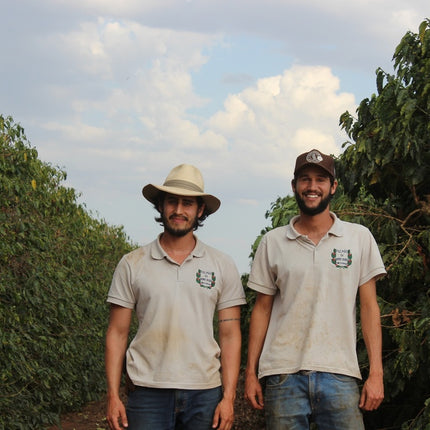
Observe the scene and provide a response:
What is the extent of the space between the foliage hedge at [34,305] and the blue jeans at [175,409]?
159 inches

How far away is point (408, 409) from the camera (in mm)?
7230

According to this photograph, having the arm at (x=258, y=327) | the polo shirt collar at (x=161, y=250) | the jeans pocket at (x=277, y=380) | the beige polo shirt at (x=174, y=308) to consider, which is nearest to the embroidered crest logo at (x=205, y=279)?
the beige polo shirt at (x=174, y=308)

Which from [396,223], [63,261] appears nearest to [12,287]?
[63,261]

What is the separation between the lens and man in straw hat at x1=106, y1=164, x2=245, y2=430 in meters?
4.25

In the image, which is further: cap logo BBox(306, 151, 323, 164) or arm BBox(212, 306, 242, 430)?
cap logo BBox(306, 151, 323, 164)

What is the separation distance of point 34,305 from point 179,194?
4.76 m

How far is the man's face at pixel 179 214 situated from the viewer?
4418 mm

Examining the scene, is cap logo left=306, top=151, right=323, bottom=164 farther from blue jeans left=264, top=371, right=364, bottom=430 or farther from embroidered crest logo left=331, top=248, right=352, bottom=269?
blue jeans left=264, top=371, right=364, bottom=430

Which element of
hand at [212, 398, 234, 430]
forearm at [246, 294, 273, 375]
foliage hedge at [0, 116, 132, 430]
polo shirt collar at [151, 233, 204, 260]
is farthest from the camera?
foliage hedge at [0, 116, 132, 430]

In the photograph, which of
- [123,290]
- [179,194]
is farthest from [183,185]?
[123,290]

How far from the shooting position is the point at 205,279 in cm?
439

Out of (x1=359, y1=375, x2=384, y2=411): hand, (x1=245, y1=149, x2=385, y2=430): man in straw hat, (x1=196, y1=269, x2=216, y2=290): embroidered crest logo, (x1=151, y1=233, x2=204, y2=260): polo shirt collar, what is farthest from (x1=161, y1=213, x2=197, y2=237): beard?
(x1=359, y1=375, x2=384, y2=411): hand

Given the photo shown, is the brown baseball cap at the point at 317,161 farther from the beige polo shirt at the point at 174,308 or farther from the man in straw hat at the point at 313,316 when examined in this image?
the beige polo shirt at the point at 174,308

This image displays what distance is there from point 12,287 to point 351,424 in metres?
4.93
